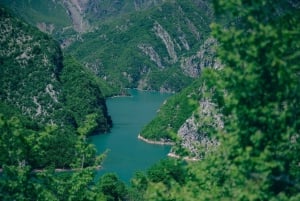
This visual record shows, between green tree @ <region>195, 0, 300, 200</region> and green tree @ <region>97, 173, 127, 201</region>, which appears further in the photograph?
green tree @ <region>97, 173, 127, 201</region>

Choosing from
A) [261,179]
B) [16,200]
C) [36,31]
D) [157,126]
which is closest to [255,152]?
[261,179]

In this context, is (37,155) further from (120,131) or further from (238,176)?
(120,131)

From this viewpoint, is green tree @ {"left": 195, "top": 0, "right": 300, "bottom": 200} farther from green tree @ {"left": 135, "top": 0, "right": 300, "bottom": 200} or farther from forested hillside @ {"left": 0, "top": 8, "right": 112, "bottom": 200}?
forested hillside @ {"left": 0, "top": 8, "right": 112, "bottom": 200}

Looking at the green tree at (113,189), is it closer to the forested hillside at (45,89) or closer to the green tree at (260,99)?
the forested hillside at (45,89)

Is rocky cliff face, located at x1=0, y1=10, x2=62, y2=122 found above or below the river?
above

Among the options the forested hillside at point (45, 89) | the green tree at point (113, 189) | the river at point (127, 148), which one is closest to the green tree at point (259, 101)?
the green tree at point (113, 189)

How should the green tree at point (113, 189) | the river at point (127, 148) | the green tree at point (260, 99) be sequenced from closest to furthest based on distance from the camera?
the green tree at point (260, 99) < the green tree at point (113, 189) < the river at point (127, 148)

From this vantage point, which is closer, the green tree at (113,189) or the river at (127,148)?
the green tree at (113,189)

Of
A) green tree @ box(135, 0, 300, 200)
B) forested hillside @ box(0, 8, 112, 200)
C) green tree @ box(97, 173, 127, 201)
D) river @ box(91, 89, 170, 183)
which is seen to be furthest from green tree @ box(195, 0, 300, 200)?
forested hillside @ box(0, 8, 112, 200)

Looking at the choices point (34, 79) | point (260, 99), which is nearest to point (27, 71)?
point (34, 79)

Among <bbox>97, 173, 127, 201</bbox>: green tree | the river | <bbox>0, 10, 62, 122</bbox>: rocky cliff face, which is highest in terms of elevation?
<bbox>0, 10, 62, 122</bbox>: rocky cliff face

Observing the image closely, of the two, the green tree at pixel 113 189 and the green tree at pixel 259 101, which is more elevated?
the green tree at pixel 259 101
